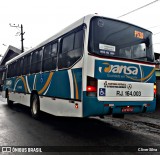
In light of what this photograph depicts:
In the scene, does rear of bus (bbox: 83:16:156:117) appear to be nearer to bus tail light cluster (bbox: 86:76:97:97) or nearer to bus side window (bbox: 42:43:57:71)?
bus tail light cluster (bbox: 86:76:97:97)

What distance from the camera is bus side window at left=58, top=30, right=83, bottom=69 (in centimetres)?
571

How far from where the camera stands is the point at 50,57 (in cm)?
752

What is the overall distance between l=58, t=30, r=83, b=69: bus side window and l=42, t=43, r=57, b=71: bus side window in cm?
49


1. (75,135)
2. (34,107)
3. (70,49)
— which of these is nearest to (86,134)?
(75,135)

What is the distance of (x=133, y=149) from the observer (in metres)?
4.96

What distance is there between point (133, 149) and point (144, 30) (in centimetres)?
370

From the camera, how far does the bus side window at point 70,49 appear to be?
5.71 metres

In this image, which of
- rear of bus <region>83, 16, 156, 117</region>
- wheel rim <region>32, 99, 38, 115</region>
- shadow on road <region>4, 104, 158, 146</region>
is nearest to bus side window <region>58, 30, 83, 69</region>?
rear of bus <region>83, 16, 156, 117</region>

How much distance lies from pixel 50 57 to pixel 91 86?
2779 millimetres

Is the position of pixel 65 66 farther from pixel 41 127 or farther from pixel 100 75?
pixel 41 127

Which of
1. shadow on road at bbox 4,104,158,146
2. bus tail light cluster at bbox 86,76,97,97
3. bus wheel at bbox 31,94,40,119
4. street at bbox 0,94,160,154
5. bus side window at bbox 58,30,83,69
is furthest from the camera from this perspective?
bus wheel at bbox 31,94,40,119

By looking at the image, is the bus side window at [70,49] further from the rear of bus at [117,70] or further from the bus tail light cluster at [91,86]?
the bus tail light cluster at [91,86]

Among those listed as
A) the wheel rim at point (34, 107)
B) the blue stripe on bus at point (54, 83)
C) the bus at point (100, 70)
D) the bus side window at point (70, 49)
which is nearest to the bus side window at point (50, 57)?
the bus at point (100, 70)

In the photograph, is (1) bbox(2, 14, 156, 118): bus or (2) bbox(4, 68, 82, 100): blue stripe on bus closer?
(1) bbox(2, 14, 156, 118): bus
